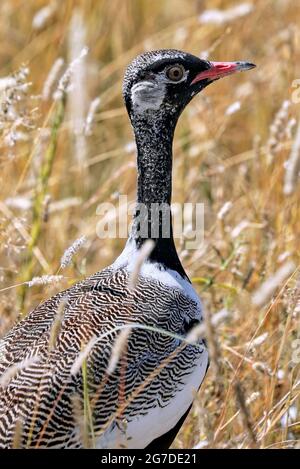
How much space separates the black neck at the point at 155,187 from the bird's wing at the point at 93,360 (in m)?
0.19

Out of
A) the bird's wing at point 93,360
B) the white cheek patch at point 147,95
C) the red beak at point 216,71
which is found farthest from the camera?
the red beak at point 216,71

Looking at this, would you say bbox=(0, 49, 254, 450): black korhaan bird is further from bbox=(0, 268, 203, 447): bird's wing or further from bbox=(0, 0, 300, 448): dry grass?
bbox=(0, 0, 300, 448): dry grass

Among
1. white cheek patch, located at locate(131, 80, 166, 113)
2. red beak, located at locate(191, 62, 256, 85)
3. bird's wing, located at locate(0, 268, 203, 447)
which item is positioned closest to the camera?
bird's wing, located at locate(0, 268, 203, 447)

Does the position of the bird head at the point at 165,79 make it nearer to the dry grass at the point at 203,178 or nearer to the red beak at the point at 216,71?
the red beak at the point at 216,71

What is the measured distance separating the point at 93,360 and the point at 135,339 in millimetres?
178

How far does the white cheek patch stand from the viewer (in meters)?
3.68

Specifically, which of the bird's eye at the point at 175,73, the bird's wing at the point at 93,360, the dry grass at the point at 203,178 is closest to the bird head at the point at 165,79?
the bird's eye at the point at 175,73

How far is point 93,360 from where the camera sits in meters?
3.15

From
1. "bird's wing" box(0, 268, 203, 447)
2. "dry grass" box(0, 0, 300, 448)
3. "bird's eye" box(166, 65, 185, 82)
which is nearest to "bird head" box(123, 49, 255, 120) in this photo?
"bird's eye" box(166, 65, 185, 82)

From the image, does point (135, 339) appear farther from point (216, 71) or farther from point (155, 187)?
point (216, 71)

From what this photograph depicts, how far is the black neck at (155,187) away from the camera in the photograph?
3.72 m
